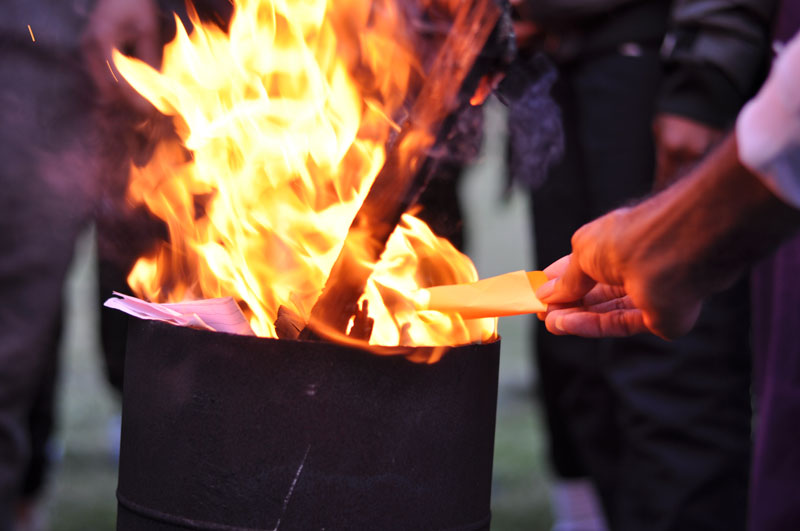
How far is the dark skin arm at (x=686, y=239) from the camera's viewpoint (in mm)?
1223

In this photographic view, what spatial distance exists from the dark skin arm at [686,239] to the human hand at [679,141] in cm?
126

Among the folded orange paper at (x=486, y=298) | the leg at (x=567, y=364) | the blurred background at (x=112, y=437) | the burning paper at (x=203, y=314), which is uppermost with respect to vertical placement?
the folded orange paper at (x=486, y=298)

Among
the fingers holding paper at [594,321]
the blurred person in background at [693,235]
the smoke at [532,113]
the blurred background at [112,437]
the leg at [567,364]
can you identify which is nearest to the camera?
the blurred person in background at [693,235]

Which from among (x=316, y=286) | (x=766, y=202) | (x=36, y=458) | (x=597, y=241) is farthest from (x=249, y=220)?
(x=36, y=458)

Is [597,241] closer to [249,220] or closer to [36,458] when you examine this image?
[249,220]

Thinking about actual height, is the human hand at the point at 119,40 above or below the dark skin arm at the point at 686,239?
above

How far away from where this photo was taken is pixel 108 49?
2502 mm

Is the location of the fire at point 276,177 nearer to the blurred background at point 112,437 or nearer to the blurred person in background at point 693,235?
the blurred person in background at point 693,235

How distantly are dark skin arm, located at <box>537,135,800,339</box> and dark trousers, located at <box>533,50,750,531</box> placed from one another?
49.6 inches

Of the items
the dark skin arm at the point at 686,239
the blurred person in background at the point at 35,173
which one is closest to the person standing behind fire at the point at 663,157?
the dark skin arm at the point at 686,239

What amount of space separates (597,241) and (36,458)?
8.50ft

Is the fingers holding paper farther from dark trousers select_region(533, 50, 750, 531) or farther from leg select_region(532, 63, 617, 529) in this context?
leg select_region(532, 63, 617, 529)

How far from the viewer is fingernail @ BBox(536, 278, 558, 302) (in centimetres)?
159

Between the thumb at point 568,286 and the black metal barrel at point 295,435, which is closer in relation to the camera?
the black metal barrel at point 295,435
